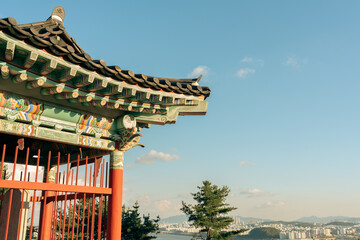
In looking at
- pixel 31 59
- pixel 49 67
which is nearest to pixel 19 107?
pixel 49 67

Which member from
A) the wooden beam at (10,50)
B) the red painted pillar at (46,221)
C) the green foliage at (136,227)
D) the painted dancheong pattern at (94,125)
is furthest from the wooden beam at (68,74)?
the green foliage at (136,227)

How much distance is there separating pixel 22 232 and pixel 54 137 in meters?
3.79

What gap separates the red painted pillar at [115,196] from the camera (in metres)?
7.62

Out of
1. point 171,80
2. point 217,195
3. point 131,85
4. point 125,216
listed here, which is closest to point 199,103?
point 171,80

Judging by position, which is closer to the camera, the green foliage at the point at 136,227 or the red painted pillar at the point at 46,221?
the red painted pillar at the point at 46,221

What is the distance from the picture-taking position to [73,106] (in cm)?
724

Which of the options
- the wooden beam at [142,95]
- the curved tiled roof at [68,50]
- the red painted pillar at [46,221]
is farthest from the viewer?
the red painted pillar at [46,221]

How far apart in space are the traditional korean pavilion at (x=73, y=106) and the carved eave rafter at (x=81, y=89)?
0.02 metres

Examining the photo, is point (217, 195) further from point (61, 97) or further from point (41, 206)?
point (61, 97)

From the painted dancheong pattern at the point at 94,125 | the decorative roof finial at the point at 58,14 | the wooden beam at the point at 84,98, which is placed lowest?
the painted dancheong pattern at the point at 94,125

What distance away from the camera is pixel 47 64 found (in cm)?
571

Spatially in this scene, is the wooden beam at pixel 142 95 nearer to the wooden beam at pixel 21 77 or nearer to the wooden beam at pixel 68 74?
the wooden beam at pixel 68 74

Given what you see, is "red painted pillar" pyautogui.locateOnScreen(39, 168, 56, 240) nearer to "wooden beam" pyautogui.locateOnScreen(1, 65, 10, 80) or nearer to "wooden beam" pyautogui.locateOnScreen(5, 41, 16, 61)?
"wooden beam" pyautogui.locateOnScreen(1, 65, 10, 80)

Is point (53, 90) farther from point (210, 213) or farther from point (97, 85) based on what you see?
point (210, 213)
